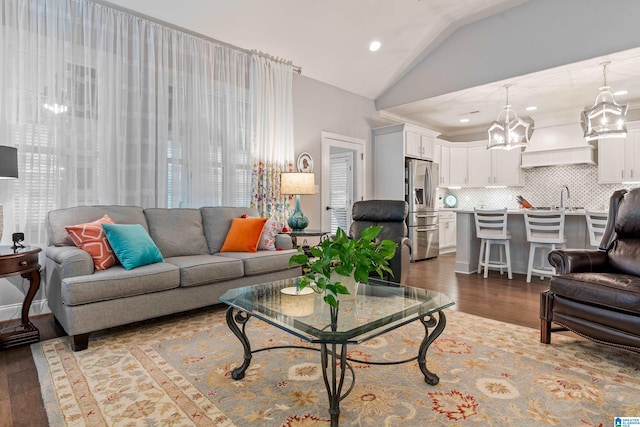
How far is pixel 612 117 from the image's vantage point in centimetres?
401

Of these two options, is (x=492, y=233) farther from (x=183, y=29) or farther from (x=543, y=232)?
(x=183, y=29)

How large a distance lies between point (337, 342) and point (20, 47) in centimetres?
350

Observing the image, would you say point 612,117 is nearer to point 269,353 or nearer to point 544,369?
point 544,369

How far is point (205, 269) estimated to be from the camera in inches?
115

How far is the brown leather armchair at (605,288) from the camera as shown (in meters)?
2.03

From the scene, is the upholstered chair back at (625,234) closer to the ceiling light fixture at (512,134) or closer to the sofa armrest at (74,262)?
the ceiling light fixture at (512,134)

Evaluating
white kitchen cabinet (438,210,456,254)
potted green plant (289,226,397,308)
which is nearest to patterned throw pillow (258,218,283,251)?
potted green plant (289,226,397,308)

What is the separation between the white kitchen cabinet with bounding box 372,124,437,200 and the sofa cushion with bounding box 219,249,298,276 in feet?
10.3

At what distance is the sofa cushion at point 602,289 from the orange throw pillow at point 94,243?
3.20 metres

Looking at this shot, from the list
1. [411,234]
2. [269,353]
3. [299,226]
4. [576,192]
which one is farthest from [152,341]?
[576,192]

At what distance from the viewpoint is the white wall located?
203 inches

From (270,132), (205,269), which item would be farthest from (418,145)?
(205,269)

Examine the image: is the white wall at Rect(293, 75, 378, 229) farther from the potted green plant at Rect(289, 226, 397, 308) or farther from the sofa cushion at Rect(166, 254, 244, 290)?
the potted green plant at Rect(289, 226, 397, 308)

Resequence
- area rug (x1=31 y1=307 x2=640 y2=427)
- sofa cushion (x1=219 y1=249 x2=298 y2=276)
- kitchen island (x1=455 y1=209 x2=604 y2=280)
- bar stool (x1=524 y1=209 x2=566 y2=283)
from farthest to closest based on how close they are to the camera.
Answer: kitchen island (x1=455 y1=209 x2=604 y2=280)
bar stool (x1=524 y1=209 x2=566 y2=283)
sofa cushion (x1=219 y1=249 x2=298 y2=276)
area rug (x1=31 y1=307 x2=640 y2=427)
